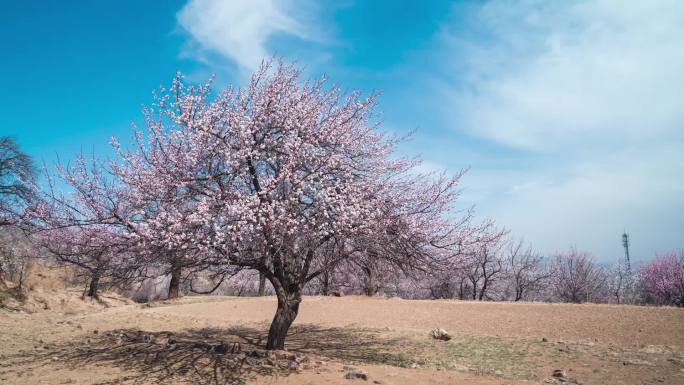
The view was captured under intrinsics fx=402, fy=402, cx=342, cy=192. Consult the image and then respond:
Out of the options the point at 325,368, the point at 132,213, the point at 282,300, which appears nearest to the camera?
the point at 325,368

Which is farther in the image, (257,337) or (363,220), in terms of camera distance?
(257,337)

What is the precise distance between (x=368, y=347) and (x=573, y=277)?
33164 mm

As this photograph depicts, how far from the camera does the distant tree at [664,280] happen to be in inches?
1382

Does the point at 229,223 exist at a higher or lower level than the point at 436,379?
higher

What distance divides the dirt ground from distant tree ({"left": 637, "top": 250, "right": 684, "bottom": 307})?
27087mm

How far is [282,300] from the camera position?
399 inches

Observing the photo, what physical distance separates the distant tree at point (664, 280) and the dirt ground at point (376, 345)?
27.1 m

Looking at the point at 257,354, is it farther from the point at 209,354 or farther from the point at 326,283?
the point at 326,283

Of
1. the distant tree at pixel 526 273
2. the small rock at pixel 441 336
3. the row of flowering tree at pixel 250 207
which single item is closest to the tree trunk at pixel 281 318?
the row of flowering tree at pixel 250 207

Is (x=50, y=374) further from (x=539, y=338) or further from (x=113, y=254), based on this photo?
(x=539, y=338)

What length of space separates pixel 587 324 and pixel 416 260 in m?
7.31

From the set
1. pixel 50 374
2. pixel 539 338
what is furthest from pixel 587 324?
pixel 50 374

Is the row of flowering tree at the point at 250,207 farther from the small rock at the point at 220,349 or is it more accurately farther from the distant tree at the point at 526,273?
the distant tree at the point at 526,273

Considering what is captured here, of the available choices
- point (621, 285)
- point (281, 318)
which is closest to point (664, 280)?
point (621, 285)
